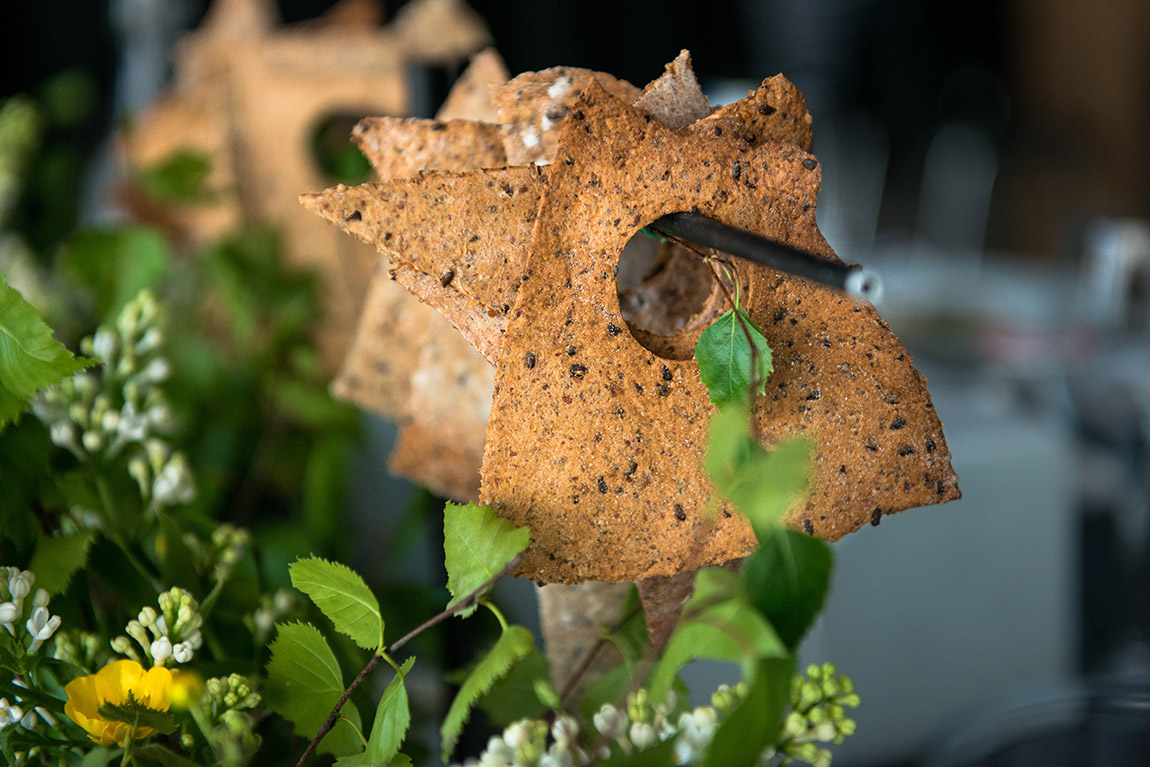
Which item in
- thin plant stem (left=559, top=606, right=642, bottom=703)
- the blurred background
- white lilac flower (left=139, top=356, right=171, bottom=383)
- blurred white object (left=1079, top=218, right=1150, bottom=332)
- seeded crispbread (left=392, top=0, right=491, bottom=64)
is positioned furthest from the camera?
blurred white object (left=1079, top=218, right=1150, bottom=332)

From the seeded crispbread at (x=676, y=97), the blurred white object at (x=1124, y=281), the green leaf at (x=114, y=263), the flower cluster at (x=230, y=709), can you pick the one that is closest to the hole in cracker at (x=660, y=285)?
the seeded crispbread at (x=676, y=97)

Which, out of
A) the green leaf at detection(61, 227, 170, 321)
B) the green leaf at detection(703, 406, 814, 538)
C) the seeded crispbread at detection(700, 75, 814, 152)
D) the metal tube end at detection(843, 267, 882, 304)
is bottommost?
the green leaf at detection(703, 406, 814, 538)

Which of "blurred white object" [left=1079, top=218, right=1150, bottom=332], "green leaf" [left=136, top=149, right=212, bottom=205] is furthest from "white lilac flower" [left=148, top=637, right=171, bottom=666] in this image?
"blurred white object" [left=1079, top=218, right=1150, bottom=332]

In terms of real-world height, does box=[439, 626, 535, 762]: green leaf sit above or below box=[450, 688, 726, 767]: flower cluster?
above

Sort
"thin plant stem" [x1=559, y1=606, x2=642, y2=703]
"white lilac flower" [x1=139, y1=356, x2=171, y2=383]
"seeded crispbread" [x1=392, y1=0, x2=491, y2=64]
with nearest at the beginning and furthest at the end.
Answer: "thin plant stem" [x1=559, y1=606, x2=642, y2=703]
"white lilac flower" [x1=139, y1=356, x2=171, y2=383]
"seeded crispbread" [x1=392, y1=0, x2=491, y2=64]

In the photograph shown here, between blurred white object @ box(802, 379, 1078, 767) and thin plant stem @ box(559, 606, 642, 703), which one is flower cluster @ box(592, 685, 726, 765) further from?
blurred white object @ box(802, 379, 1078, 767)

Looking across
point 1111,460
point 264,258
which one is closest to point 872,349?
point 264,258

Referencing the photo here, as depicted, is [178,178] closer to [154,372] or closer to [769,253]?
[154,372]

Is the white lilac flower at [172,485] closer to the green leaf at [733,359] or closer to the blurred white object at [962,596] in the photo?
the green leaf at [733,359]
